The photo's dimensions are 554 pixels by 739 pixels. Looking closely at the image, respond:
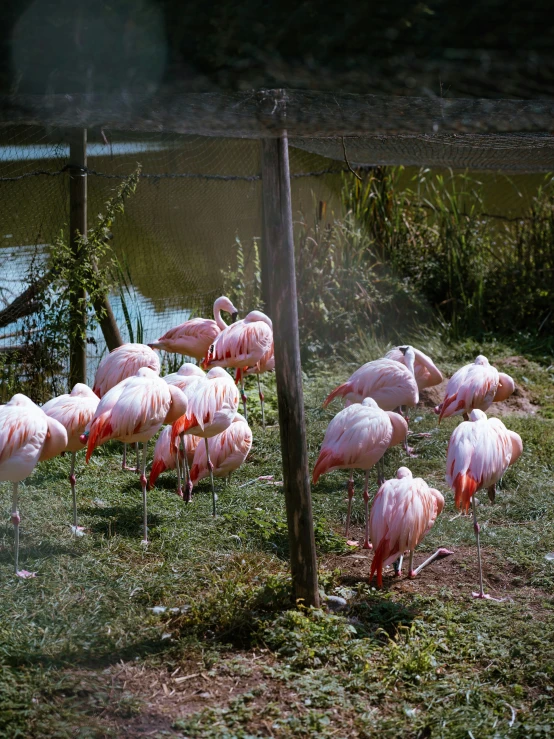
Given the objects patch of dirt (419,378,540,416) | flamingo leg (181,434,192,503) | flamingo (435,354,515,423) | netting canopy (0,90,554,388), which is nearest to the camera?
netting canopy (0,90,554,388)

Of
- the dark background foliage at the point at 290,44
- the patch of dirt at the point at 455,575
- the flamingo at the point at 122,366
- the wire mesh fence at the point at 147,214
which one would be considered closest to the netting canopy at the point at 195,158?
the wire mesh fence at the point at 147,214

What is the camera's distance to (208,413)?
4.38 metres

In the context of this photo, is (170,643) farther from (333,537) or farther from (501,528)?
(501,528)

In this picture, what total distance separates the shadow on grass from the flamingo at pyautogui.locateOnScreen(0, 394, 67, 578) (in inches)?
22.3

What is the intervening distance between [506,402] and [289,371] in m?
3.70

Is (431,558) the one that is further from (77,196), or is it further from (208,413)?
(77,196)

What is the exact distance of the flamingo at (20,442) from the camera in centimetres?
346

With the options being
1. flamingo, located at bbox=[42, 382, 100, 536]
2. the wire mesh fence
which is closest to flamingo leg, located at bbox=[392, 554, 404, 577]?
flamingo, located at bbox=[42, 382, 100, 536]

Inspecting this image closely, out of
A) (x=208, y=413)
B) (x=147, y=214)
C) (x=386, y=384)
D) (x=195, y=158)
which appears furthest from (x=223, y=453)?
(x=195, y=158)

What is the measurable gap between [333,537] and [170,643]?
1321mm

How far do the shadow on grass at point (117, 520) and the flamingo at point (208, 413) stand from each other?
0.40m

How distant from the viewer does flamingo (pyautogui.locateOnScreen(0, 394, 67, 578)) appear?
346 centimetres

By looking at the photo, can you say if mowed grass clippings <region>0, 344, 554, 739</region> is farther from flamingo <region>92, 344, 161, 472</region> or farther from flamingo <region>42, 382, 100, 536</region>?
flamingo <region>92, 344, 161, 472</region>

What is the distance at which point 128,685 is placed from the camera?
263 cm
